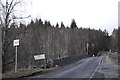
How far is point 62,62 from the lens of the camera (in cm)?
2766

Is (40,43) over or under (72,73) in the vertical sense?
over

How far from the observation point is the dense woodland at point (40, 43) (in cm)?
1837

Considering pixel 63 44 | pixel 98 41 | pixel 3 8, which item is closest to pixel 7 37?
pixel 3 8

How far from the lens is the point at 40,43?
146ft

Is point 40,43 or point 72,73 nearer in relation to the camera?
point 72,73

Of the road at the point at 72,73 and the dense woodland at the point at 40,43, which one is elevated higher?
the dense woodland at the point at 40,43

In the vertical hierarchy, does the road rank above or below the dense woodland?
below

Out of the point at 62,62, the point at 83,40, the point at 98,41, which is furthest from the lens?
the point at 98,41

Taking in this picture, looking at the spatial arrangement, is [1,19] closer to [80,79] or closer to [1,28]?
[1,28]

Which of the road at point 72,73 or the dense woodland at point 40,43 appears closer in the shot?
the road at point 72,73

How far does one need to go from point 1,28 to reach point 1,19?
32.8 inches

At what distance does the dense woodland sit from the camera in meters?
18.4

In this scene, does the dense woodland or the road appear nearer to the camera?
the road

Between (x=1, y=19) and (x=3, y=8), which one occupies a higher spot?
(x=3, y=8)
